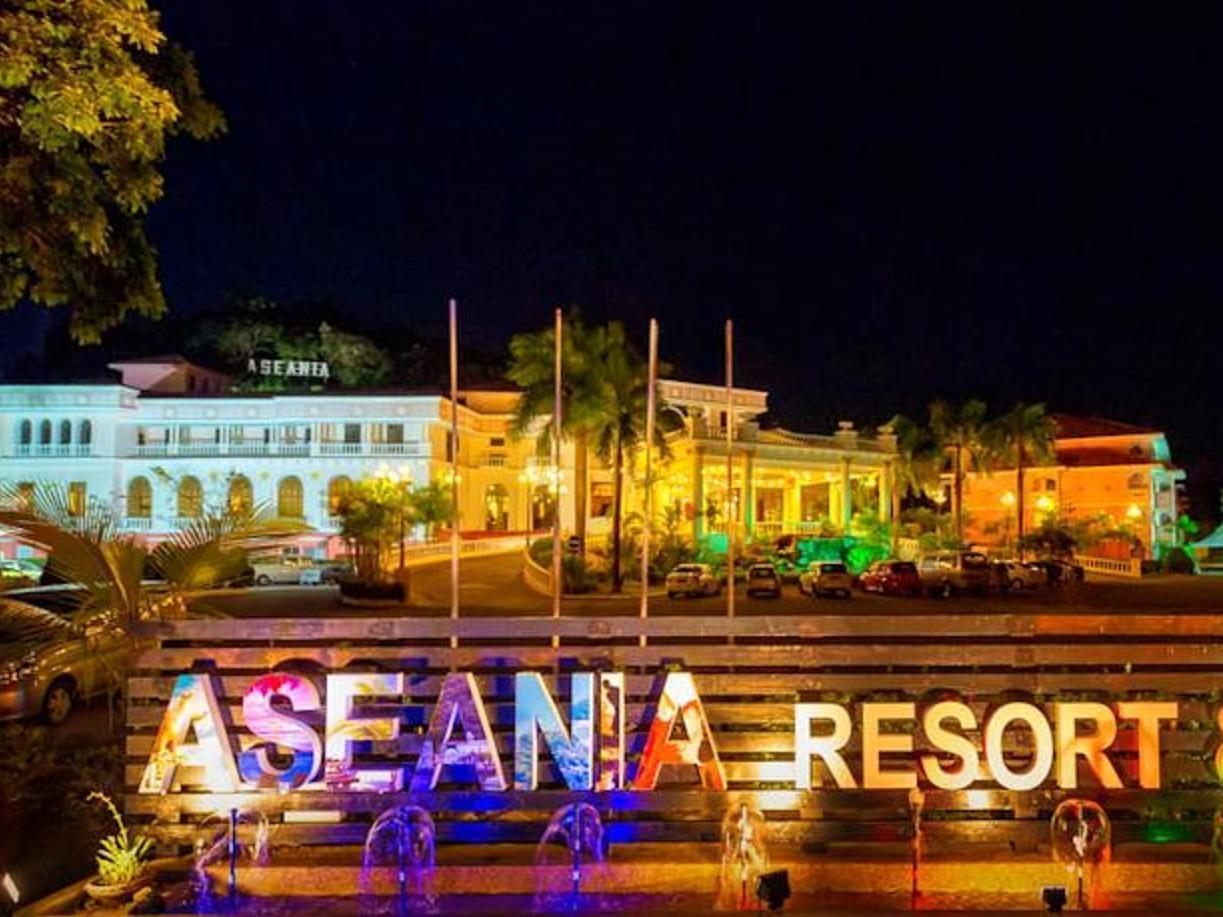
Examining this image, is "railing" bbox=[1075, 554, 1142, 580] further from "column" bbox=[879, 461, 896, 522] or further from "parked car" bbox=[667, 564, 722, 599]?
"parked car" bbox=[667, 564, 722, 599]

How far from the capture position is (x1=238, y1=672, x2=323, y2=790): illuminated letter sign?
7531 millimetres

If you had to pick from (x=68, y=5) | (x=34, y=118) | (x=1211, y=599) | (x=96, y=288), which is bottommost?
(x=1211, y=599)

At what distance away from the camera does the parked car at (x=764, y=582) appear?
36844mm

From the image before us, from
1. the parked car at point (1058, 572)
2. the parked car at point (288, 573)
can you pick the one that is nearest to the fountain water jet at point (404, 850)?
the parked car at point (288, 573)

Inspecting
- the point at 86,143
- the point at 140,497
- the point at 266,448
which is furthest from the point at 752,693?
the point at 140,497

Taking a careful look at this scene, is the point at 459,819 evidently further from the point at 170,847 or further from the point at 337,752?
the point at 170,847

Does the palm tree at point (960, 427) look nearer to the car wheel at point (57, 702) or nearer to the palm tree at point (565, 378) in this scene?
the palm tree at point (565, 378)

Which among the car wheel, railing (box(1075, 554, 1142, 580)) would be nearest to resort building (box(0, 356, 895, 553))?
railing (box(1075, 554, 1142, 580))

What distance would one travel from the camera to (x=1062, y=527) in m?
56.4

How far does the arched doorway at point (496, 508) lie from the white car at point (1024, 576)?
35.7 meters

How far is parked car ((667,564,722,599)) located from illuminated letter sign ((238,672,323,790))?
28516mm

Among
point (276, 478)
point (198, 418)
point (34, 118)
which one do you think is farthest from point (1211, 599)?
point (198, 418)

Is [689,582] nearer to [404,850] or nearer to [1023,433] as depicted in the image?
[404,850]

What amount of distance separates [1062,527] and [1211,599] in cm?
1729
